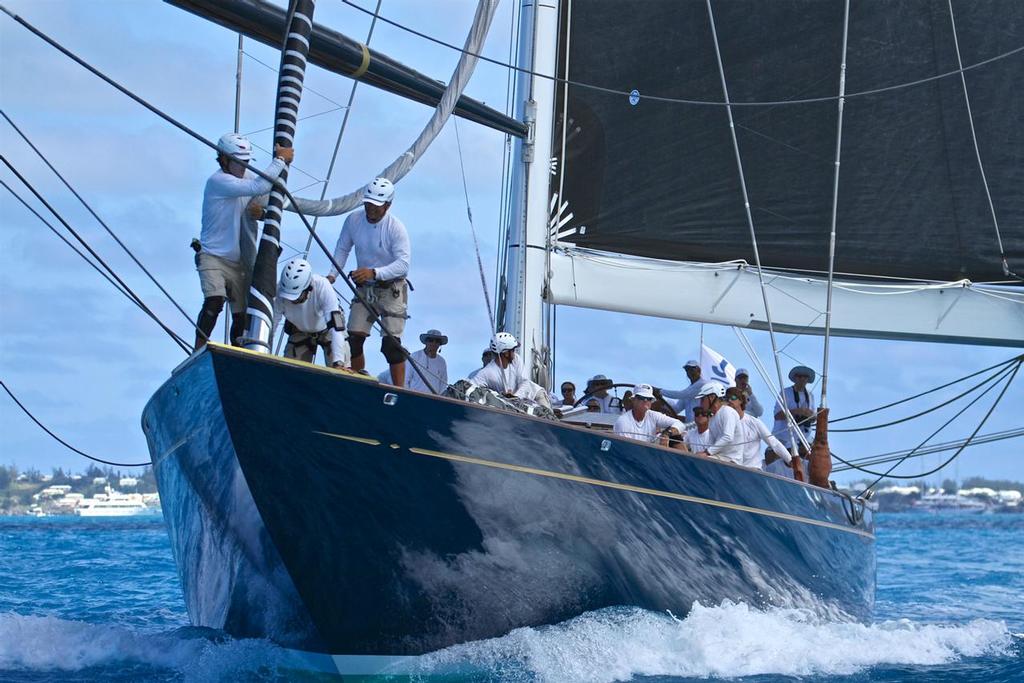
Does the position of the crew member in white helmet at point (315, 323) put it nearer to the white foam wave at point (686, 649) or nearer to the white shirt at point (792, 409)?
the white foam wave at point (686, 649)

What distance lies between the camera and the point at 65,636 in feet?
29.5

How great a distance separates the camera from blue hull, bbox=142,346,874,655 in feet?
21.6

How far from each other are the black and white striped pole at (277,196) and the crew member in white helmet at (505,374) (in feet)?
9.02

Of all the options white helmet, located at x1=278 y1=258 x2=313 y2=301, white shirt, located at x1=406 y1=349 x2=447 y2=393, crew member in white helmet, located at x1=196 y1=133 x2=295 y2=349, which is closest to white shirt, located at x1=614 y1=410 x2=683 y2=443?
white shirt, located at x1=406 y1=349 x2=447 y2=393

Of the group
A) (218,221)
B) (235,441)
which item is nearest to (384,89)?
(218,221)

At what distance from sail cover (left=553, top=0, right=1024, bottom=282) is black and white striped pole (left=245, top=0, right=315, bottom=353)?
5.42m

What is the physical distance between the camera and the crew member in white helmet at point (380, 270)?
804cm

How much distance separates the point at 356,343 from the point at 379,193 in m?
1.01

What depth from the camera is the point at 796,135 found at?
12.7m

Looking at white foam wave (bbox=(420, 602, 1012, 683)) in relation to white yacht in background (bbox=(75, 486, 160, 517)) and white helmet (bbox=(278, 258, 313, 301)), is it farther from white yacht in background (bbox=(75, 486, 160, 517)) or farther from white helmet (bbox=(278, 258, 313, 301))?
white yacht in background (bbox=(75, 486, 160, 517))

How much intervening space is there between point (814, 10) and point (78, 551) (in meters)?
21.3

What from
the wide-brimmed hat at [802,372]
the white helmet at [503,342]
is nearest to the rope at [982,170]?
the wide-brimmed hat at [802,372]

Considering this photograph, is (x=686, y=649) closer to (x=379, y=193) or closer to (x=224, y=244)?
(x=379, y=193)

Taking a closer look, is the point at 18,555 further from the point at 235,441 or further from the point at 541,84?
the point at 235,441
